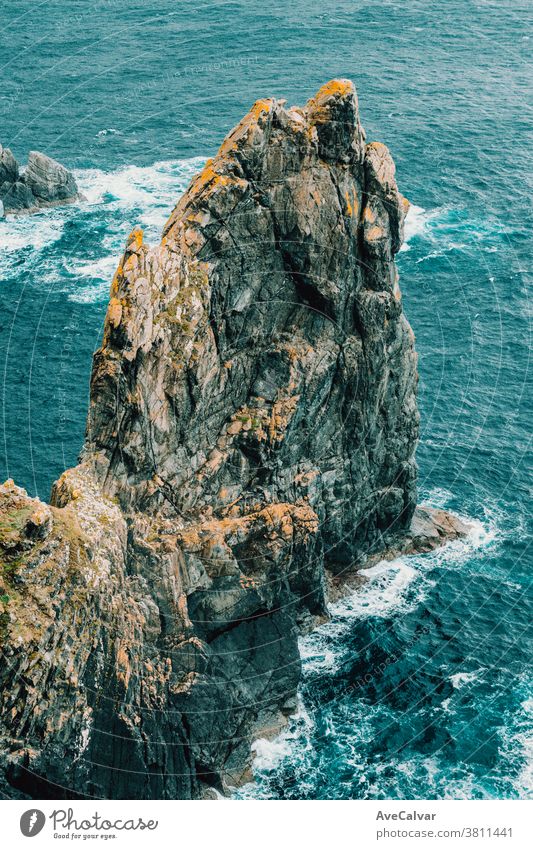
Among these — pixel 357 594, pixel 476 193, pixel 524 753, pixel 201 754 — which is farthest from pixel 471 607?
pixel 476 193

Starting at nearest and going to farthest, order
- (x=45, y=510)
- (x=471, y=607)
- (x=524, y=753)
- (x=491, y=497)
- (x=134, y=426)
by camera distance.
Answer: (x=45, y=510)
(x=134, y=426)
(x=524, y=753)
(x=471, y=607)
(x=491, y=497)

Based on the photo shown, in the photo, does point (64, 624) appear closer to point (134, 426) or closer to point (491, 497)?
point (134, 426)

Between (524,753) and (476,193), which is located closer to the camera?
(524,753)

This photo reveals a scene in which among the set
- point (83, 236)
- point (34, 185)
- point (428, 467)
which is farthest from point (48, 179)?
point (428, 467)

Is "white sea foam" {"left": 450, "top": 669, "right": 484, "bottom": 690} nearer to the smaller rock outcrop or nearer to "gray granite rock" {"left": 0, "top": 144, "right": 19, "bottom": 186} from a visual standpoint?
the smaller rock outcrop

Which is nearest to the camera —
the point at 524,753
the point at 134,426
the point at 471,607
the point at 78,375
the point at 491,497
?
the point at 134,426
